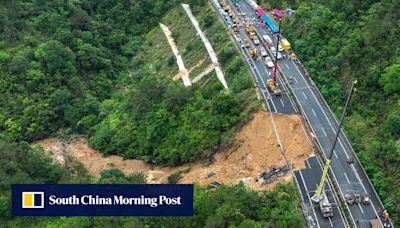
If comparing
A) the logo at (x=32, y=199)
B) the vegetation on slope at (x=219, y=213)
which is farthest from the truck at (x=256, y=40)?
the logo at (x=32, y=199)

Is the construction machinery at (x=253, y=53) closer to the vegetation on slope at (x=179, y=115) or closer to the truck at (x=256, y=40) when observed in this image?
the vegetation on slope at (x=179, y=115)

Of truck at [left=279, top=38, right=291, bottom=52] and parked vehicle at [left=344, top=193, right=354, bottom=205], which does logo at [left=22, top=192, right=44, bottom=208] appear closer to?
Result: parked vehicle at [left=344, top=193, right=354, bottom=205]

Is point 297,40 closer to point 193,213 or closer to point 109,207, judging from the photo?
point 193,213

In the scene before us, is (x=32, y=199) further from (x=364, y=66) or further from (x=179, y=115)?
(x=364, y=66)

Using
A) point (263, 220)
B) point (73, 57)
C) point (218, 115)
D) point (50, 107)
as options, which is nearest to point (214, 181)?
point (218, 115)

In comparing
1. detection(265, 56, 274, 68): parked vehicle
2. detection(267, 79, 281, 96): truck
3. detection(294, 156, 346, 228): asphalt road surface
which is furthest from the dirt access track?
detection(265, 56, 274, 68): parked vehicle

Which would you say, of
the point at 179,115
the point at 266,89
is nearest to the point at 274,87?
the point at 266,89
